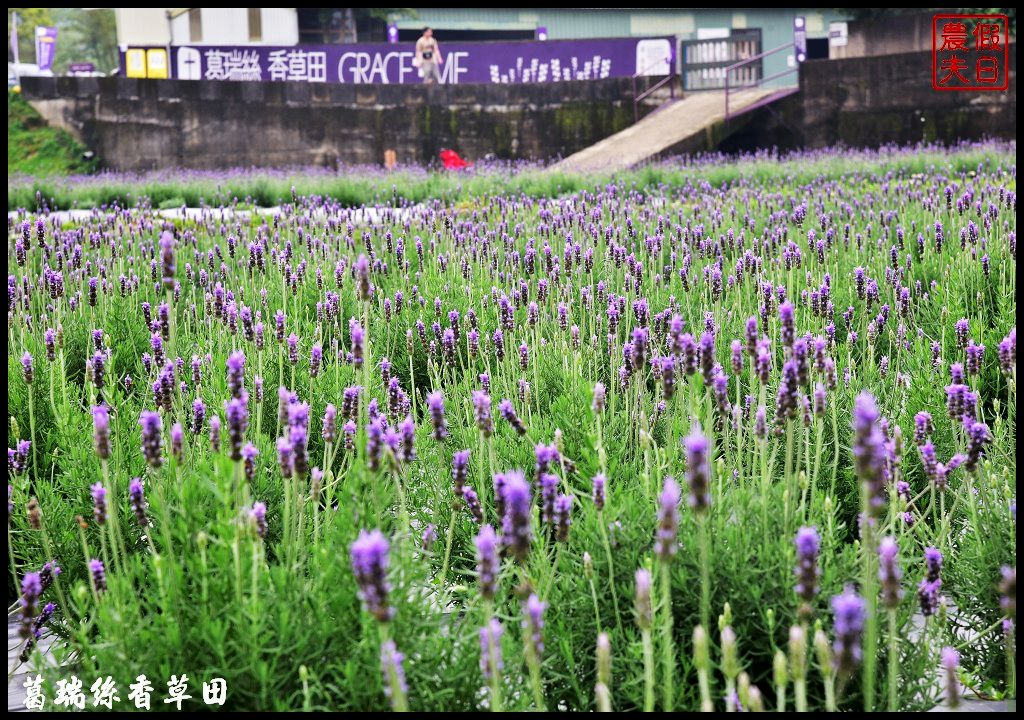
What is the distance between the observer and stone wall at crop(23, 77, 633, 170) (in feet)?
71.6

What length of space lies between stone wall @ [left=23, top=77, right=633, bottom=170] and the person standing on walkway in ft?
7.58

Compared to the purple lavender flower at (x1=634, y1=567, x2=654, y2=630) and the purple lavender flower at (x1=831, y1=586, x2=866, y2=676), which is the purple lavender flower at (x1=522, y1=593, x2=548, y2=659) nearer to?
the purple lavender flower at (x1=634, y1=567, x2=654, y2=630)

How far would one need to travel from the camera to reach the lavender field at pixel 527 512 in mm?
1837

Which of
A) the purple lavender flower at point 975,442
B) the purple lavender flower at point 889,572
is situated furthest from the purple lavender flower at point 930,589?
the purple lavender flower at point 889,572

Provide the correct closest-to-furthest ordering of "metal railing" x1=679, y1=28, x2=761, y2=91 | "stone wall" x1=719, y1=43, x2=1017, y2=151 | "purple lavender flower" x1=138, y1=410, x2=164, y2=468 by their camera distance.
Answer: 1. "purple lavender flower" x1=138, y1=410, x2=164, y2=468
2. "stone wall" x1=719, y1=43, x2=1017, y2=151
3. "metal railing" x1=679, y1=28, x2=761, y2=91

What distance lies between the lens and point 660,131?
19984mm

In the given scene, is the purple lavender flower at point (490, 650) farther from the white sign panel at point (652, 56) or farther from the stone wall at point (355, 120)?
the white sign panel at point (652, 56)

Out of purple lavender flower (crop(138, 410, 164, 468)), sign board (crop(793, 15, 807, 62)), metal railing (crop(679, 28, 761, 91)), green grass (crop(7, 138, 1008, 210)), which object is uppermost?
sign board (crop(793, 15, 807, 62))

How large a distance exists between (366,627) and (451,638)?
10.8 inches

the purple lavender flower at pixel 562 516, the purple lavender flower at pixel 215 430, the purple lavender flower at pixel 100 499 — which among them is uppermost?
the purple lavender flower at pixel 215 430

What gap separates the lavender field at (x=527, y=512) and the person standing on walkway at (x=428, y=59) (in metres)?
20.0

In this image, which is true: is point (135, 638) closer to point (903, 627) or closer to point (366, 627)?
point (366, 627)

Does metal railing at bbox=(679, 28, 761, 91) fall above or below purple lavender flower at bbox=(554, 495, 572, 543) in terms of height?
above

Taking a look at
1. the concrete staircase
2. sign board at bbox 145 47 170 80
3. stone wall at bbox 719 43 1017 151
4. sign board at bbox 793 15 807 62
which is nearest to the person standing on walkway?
the concrete staircase
